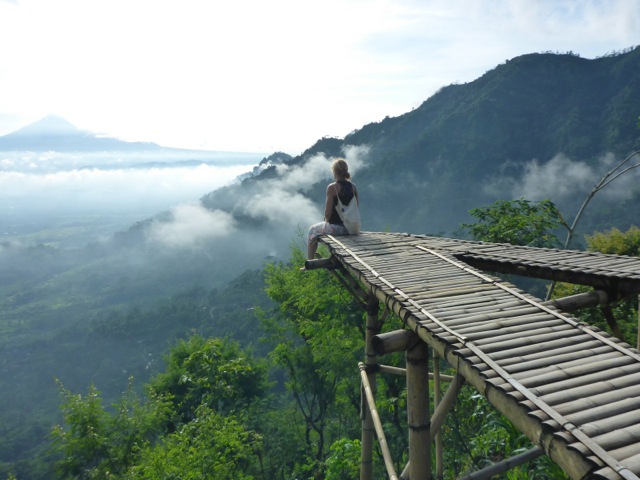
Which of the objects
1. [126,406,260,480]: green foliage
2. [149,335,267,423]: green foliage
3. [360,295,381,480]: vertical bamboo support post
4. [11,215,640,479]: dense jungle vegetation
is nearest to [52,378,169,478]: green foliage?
[11,215,640,479]: dense jungle vegetation

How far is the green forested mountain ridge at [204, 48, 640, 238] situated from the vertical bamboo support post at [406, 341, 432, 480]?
101342 millimetres

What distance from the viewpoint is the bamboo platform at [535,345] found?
83.4 inches

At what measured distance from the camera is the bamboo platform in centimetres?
212

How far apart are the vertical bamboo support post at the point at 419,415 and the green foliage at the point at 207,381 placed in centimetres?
1335

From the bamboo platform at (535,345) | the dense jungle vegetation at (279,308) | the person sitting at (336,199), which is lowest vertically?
the dense jungle vegetation at (279,308)

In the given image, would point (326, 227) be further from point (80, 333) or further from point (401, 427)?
point (80, 333)

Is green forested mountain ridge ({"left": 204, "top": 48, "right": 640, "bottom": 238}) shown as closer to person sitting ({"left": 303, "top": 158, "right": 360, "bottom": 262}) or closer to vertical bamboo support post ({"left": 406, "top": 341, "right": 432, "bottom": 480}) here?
person sitting ({"left": 303, "top": 158, "right": 360, "bottom": 262})

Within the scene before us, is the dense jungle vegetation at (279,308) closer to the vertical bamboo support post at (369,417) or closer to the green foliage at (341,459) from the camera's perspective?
the green foliage at (341,459)

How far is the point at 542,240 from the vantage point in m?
12.6

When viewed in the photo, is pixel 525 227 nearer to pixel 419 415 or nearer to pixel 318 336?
pixel 318 336

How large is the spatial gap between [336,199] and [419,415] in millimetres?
4106

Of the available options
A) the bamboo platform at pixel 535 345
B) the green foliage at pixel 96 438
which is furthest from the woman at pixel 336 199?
the green foliage at pixel 96 438

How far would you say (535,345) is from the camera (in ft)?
9.96

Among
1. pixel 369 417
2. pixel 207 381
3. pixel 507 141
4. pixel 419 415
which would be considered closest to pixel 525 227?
pixel 369 417
